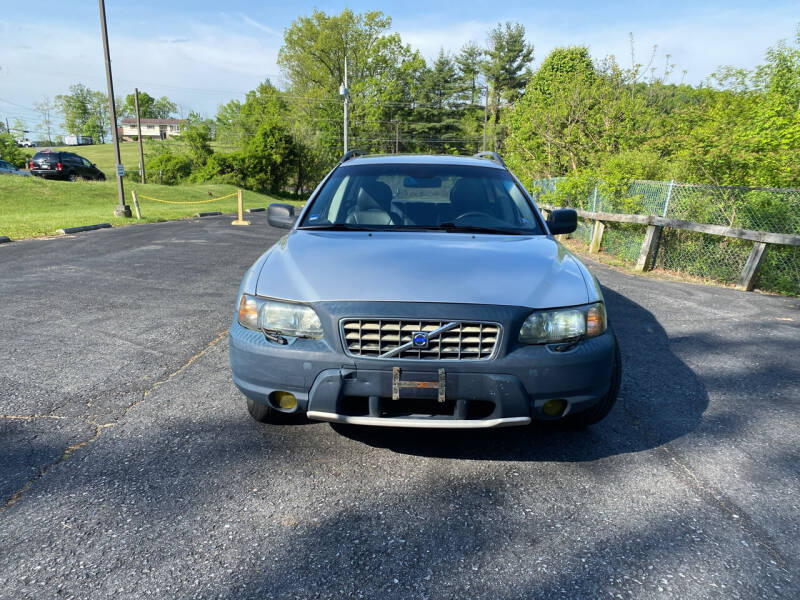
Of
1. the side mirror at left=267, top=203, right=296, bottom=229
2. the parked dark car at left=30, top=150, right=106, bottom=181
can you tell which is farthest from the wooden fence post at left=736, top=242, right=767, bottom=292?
the parked dark car at left=30, top=150, right=106, bottom=181

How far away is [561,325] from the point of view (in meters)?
2.51

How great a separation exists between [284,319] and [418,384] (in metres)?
0.73

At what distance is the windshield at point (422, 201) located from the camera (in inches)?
140

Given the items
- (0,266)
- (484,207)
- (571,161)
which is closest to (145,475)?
(484,207)

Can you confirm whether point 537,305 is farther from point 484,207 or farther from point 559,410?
point 484,207

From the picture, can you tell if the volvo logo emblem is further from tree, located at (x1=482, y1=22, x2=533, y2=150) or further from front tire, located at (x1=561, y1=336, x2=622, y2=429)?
tree, located at (x1=482, y1=22, x2=533, y2=150)

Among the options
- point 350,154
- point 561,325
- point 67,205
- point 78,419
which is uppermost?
point 350,154

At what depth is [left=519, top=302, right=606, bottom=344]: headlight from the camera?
246 centimetres

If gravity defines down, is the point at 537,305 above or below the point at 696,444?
above

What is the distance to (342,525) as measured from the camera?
7.44 ft

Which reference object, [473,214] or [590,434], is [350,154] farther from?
[590,434]

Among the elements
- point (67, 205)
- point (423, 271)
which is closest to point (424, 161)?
point (423, 271)

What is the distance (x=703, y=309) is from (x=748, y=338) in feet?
3.98

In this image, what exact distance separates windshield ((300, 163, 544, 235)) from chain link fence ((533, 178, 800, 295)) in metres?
5.87
